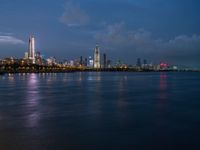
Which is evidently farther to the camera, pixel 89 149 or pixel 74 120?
pixel 74 120

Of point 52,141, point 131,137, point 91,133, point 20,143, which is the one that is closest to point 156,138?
point 131,137

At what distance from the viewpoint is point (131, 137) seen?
13828mm

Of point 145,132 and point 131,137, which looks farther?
point 145,132

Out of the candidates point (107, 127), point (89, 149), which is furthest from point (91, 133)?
point (89, 149)

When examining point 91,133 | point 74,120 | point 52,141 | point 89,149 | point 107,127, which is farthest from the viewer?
point 74,120

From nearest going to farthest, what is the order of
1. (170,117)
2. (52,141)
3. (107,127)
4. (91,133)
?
(52,141) → (91,133) → (107,127) → (170,117)

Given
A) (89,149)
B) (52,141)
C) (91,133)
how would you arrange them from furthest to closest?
1. (91,133)
2. (52,141)
3. (89,149)

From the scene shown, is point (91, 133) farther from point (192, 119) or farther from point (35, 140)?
point (192, 119)

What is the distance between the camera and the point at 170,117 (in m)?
19.7

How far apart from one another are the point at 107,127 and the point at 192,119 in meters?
5.77

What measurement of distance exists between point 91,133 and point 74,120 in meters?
3.61

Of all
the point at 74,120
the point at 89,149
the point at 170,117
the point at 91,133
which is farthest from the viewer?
the point at 170,117

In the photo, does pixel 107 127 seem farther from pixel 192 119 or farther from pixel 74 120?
pixel 192 119

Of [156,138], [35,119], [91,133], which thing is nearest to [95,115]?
[35,119]
